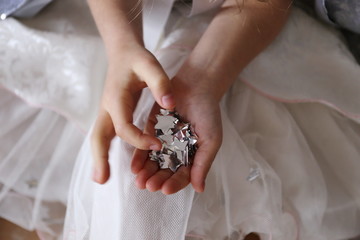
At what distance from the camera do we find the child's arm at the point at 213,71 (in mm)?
498

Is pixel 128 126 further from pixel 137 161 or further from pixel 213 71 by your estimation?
pixel 213 71

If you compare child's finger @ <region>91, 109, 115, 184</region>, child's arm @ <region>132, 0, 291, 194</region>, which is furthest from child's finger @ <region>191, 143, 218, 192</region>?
child's finger @ <region>91, 109, 115, 184</region>

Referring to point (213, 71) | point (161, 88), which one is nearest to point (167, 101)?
point (161, 88)

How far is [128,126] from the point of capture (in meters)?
0.49

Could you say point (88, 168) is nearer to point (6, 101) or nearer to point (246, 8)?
point (6, 101)

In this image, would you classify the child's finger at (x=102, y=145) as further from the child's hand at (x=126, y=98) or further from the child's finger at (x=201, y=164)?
the child's finger at (x=201, y=164)

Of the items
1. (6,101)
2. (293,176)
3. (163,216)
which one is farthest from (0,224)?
(293,176)

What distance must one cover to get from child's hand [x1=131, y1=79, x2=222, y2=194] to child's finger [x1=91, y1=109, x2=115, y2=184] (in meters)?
0.03

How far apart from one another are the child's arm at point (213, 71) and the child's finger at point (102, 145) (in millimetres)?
35

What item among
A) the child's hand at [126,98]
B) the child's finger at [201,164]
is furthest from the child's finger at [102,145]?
the child's finger at [201,164]

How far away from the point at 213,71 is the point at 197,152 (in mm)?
132

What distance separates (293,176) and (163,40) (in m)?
0.29

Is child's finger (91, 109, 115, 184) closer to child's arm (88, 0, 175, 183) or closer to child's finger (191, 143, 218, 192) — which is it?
child's arm (88, 0, 175, 183)

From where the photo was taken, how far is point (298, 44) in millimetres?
651
